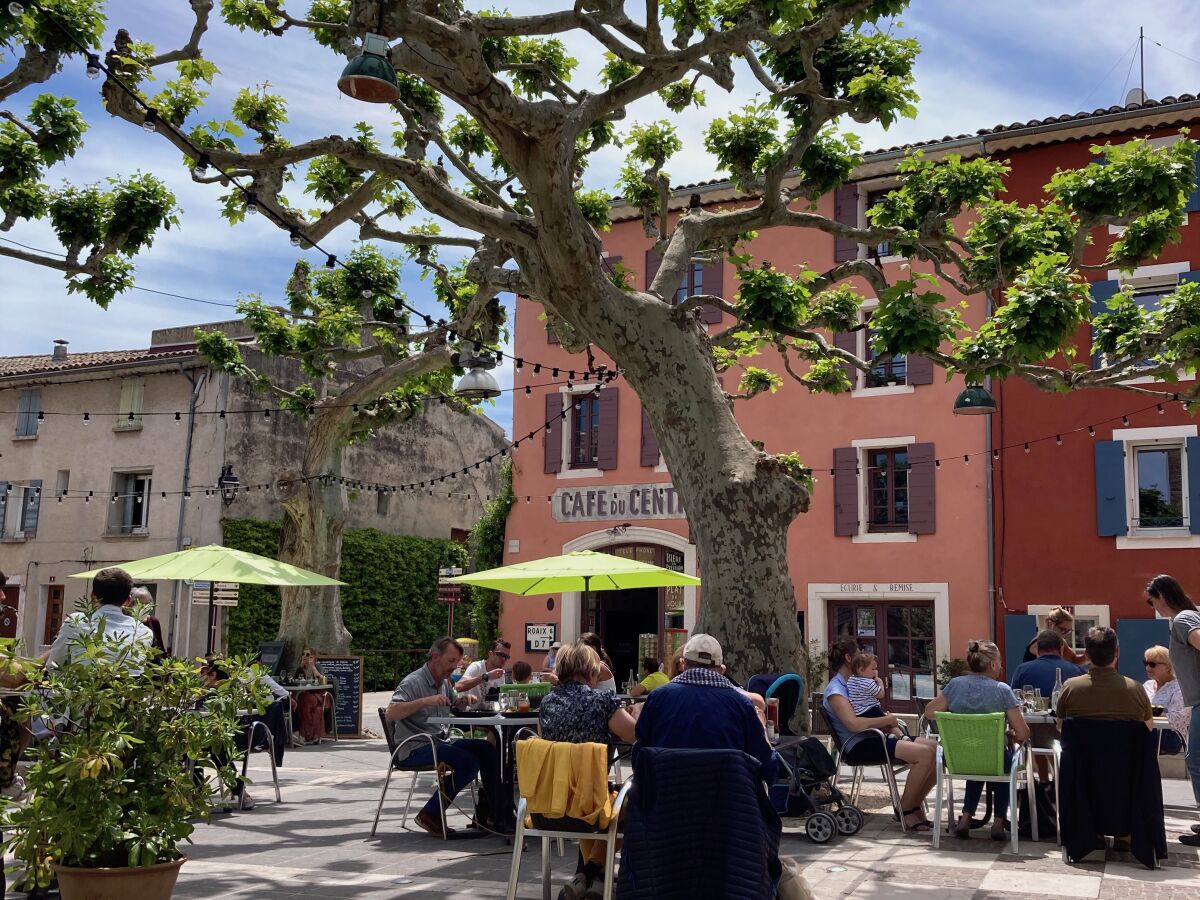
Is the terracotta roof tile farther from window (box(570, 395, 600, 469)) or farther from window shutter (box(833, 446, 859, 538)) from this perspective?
window shutter (box(833, 446, 859, 538))

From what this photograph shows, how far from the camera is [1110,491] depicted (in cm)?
1814

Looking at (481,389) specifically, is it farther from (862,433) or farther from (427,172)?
(862,433)

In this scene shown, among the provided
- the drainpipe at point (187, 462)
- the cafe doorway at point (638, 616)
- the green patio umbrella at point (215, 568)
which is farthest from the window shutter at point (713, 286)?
the drainpipe at point (187, 462)

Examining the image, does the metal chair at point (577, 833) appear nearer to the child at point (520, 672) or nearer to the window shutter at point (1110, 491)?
the child at point (520, 672)

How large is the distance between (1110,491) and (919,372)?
356 centimetres

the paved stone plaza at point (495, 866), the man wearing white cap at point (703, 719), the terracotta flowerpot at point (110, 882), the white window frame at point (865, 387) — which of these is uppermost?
the white window frame at point (865, 387)

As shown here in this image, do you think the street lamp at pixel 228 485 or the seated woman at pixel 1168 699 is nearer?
the seated woman at pixel 1168 699

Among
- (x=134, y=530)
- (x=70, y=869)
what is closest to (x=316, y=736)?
(x=70, y=869)

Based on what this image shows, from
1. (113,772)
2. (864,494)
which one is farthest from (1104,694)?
(864,494)

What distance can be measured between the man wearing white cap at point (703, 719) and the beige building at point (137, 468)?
75.8 feet

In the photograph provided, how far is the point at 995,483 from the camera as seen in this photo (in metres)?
19.1

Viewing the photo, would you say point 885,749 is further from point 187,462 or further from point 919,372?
point 187,462

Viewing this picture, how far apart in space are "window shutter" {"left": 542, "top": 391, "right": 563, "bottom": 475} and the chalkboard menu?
7.16 metres

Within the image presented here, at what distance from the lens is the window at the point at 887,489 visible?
65.5ft
